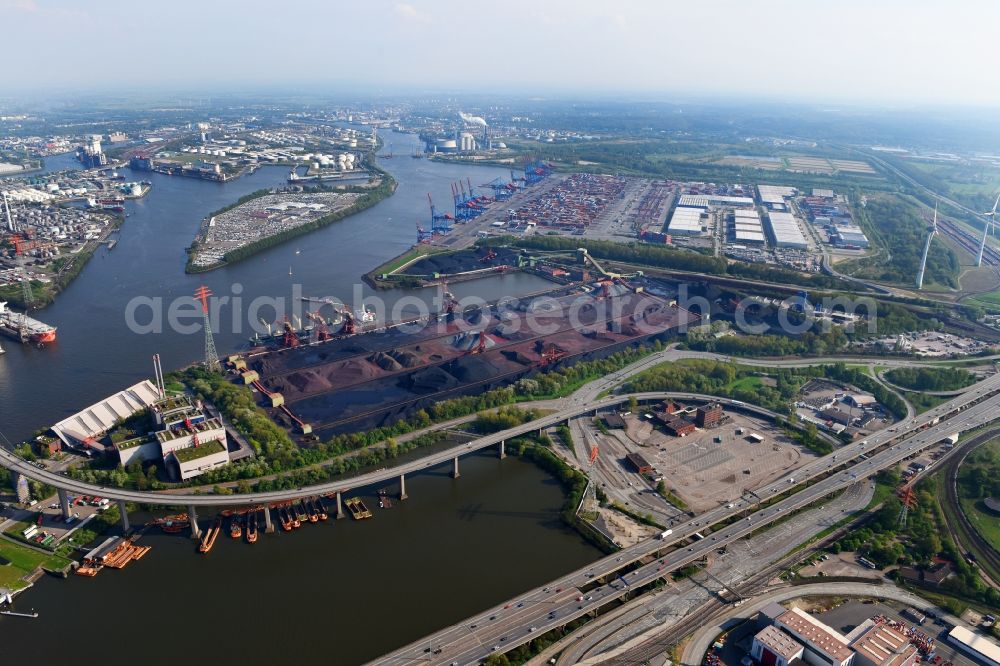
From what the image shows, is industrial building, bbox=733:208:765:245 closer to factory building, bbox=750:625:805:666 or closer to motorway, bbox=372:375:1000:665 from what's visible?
motorway, bbox=372:375:1000:665

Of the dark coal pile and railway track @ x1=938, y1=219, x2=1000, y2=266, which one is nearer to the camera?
the dark coal pile

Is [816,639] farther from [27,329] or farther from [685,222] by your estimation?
[685,222]

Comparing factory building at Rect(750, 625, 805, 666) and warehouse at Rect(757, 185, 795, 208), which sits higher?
warehouse at Rect(757, 185, 795, 208)

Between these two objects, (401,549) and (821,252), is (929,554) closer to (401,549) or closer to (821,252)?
(401,549)

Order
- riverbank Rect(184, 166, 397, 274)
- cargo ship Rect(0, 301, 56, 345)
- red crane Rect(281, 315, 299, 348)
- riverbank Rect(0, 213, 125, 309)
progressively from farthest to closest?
riverbank Rect(184, 166, 397, 274) < riverbank Rect(0, 213, 125, 309) < cargo ship Rect(0, 301, 56, 345) < red crane Rect(281, 315, 299, 348)

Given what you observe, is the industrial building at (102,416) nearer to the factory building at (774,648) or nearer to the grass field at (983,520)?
the factory building at (774,648)

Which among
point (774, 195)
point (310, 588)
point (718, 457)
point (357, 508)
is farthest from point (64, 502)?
point (774, 195)

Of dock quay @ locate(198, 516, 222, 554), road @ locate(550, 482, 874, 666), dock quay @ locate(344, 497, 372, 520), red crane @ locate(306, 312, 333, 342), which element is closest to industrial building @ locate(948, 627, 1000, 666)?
road @ locate(550, 482, 874, 666)
